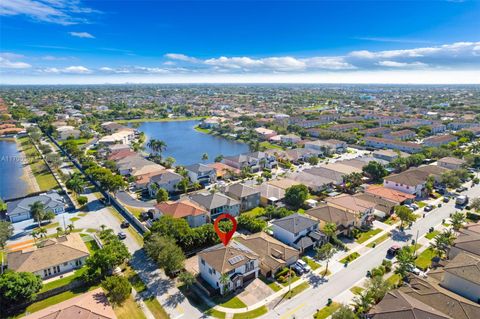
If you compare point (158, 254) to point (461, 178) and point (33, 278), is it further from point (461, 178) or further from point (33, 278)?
point (461, 178)

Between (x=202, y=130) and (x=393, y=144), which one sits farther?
(x=202, y=130)

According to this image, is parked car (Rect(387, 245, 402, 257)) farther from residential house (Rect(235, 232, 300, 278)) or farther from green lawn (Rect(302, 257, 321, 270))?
residential house (Rect(235, 232, 300, 278))

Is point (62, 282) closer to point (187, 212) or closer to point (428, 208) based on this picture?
point (187, 212)

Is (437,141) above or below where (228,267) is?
above

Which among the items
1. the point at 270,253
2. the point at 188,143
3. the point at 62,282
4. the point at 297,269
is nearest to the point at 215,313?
the point at 270,253

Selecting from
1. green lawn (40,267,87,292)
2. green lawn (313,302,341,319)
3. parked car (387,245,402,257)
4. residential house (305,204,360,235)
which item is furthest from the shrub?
parked car (387,245,402,257)

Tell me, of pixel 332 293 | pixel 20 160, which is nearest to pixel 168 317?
pixel 332 293

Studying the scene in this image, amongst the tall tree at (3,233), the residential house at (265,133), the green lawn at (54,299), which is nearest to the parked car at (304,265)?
the green lawn at (54,299)
